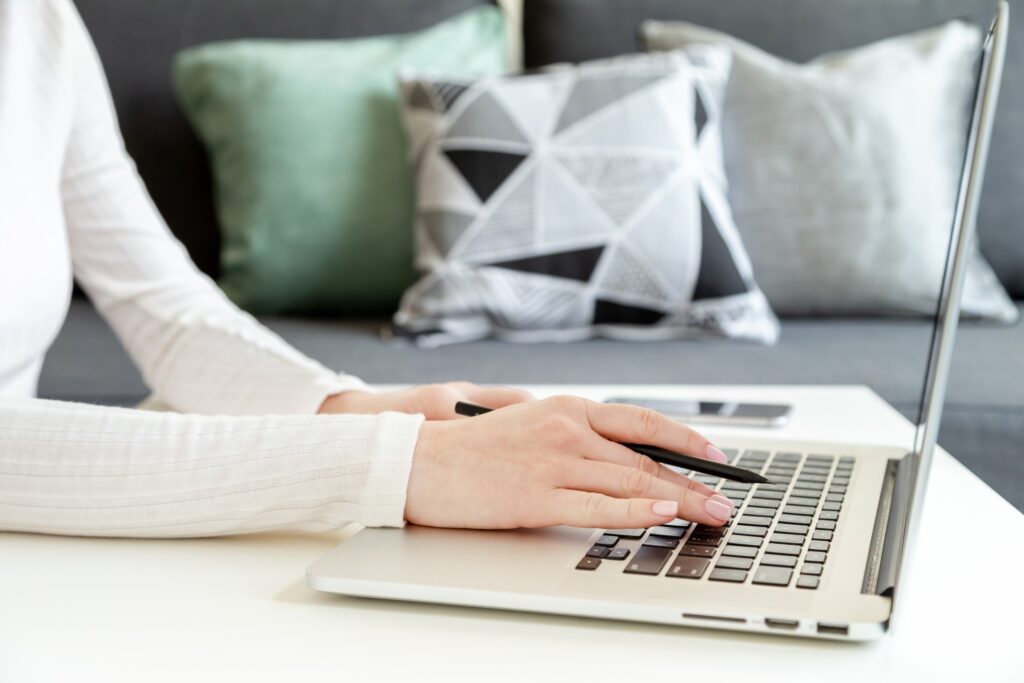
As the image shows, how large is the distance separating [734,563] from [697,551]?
0.02 metres

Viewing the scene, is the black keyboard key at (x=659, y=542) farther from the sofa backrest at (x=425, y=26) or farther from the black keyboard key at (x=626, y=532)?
the sofa backrest at (x=425, y=26)

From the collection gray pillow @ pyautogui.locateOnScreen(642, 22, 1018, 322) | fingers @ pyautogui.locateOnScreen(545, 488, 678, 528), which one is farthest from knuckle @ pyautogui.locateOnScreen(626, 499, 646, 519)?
gray pillow @ pyautogui.locateOnScreen(642, 22, 1018, 322)

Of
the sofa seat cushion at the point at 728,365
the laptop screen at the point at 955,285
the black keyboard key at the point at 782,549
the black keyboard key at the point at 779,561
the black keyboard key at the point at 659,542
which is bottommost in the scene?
the sofa seat cushion at the point at 728,365

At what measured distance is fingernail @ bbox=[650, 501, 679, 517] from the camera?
557 millimetres

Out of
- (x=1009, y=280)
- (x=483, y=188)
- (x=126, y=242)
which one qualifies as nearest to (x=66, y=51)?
(x=126, y=242)

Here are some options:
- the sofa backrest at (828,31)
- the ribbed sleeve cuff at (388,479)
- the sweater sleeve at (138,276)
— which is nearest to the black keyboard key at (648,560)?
the ribbed sleeve cuff at (388,479)

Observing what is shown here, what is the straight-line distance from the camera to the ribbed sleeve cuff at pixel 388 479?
61 centimetres

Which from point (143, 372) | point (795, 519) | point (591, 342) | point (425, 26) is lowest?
point (591, 342)

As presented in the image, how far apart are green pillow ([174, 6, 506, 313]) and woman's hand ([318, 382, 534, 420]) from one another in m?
1.07

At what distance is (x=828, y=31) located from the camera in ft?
6.47

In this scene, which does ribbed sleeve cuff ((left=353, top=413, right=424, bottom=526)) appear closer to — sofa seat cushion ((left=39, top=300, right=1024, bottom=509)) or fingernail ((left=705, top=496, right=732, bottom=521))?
fingernail ((left=705, top=496, right=732, bottom=521))

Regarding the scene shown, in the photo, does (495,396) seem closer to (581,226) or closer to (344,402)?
(344,402)

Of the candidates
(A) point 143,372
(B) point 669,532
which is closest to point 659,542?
(B) point 669,532

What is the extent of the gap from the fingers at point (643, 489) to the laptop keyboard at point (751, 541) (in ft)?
0.04
